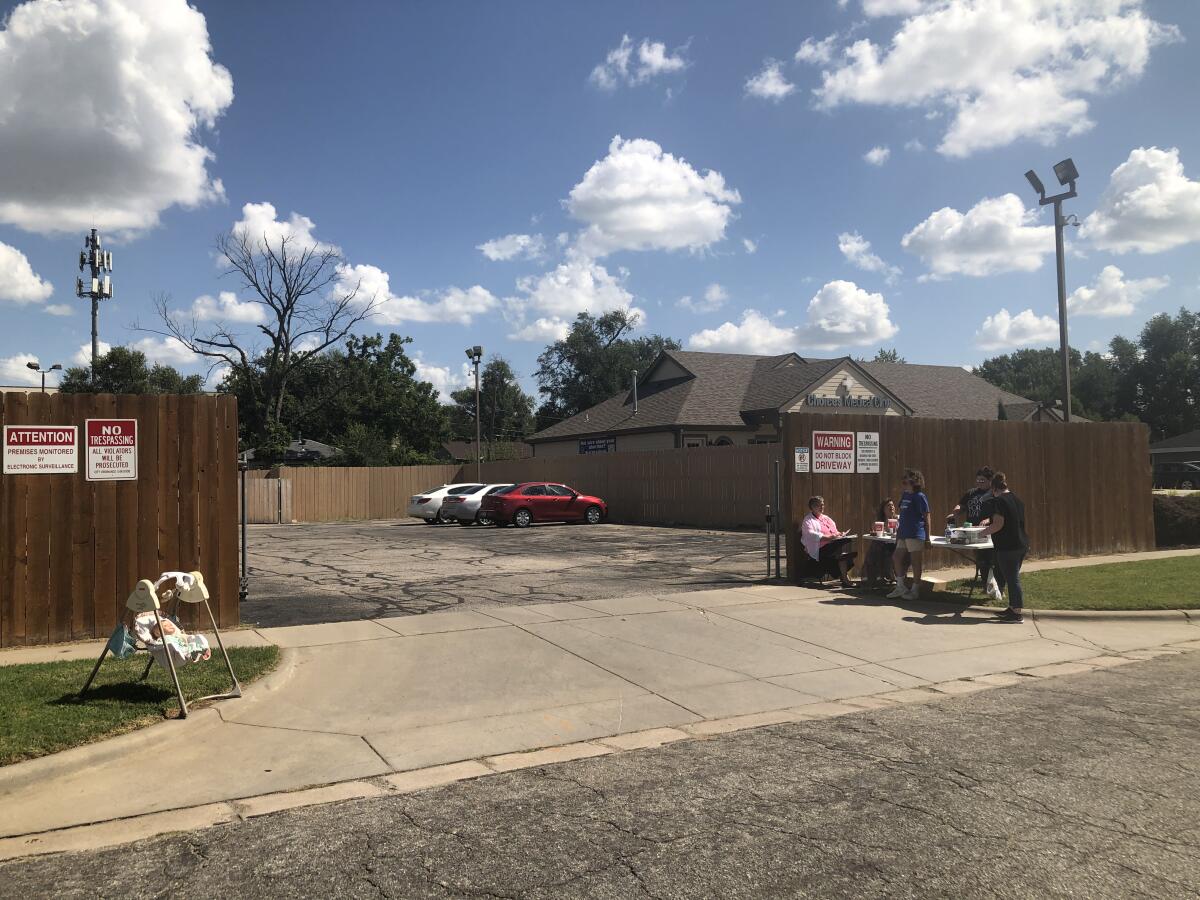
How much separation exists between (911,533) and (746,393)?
984 inches

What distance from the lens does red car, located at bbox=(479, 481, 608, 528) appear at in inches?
1118

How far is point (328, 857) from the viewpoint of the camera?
4262 mm

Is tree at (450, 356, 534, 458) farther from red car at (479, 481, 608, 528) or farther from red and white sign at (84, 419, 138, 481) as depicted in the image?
red and white sign at (84, 419, 138, 481)

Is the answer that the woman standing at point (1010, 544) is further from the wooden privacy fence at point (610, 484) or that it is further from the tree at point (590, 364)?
the tree at point (590, 364)

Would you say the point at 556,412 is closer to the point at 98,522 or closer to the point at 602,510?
the point at 602,510

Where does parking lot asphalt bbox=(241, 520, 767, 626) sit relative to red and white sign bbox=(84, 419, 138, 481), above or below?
below

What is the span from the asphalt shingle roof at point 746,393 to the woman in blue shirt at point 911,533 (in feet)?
68.7

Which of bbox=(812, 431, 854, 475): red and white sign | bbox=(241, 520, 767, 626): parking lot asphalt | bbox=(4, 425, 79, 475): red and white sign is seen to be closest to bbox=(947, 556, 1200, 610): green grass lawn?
bbox=(812, 431, 854, 475): red and white sign

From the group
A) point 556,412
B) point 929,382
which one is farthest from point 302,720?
point 556,412

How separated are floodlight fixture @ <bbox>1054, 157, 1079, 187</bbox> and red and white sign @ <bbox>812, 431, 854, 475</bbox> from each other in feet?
26.9

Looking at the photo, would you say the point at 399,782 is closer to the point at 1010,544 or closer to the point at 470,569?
the point at 1010,544

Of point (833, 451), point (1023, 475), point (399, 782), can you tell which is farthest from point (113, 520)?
point (1023, 475)

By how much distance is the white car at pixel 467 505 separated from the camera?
29766mm

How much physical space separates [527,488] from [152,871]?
24.7m
